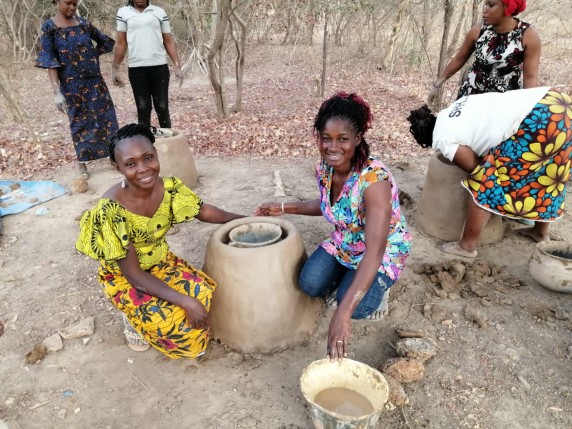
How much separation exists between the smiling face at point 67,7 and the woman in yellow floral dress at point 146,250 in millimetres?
2334

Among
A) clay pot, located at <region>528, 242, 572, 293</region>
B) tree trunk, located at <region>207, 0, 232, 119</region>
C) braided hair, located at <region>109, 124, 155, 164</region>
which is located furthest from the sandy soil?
tree trunk, located at <region>207, 0, 232, 119</region>

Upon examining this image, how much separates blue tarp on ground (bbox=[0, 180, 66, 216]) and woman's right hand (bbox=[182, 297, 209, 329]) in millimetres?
2728

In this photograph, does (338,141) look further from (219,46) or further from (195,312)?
(219,46)

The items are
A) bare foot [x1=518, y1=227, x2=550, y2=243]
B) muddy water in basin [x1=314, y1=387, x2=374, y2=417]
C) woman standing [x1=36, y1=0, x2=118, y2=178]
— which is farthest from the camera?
woman standing [x1=36, y1=0, x2=118, y2=178]

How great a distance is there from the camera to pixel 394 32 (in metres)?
8.72

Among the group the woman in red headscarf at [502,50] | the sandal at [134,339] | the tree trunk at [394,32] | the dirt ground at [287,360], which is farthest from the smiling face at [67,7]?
the tree trunk at [394,32]

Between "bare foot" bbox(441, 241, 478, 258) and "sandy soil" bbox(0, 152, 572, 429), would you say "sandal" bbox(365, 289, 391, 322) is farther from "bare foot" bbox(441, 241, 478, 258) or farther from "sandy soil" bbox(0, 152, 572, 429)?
"bare foot" bbox(441, 241, 478, 258)

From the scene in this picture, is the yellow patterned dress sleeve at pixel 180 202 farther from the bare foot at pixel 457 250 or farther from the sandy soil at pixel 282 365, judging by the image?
the bare foot at pixel 457 250

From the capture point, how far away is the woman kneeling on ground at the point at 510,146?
2387mm

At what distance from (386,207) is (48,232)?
2922 millimetres

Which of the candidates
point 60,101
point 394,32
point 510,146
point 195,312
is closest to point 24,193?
point 60,101

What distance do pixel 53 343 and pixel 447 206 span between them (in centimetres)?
265

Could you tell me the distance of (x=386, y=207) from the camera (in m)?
1.82

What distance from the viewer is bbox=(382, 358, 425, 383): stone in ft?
6.35
